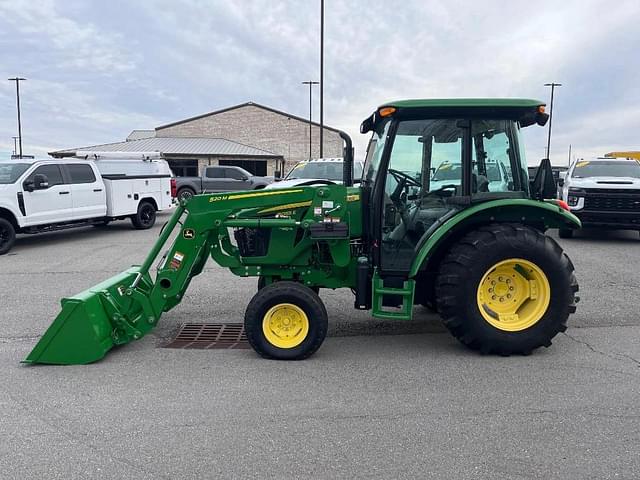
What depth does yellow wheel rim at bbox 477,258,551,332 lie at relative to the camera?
4793 millimetres

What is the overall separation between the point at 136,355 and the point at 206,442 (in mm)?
1852

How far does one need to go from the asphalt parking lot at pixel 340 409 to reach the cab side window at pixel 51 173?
688cm

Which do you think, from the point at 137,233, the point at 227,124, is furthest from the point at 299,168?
the point at 227,124

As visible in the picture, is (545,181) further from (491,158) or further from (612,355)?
(612,355)

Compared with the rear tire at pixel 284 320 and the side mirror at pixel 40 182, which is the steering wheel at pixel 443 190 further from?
the side mirror at pixel 40 182

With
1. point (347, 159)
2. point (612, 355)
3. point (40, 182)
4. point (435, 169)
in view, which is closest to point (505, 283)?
point (612, 355)

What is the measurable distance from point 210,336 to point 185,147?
3614 cm

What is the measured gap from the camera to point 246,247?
5.17 m

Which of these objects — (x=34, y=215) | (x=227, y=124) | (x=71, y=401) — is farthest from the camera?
(x=227, y=124)

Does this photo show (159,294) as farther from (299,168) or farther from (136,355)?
(299,168)

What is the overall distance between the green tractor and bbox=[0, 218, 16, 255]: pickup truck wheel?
745cm

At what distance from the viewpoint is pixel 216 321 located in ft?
19.8

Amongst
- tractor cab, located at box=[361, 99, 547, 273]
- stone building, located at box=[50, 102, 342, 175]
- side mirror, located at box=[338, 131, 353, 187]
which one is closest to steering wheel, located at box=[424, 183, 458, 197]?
tractor cab, located at box=[361, 99, 547, 273]

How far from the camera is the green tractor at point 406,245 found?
184 inches
